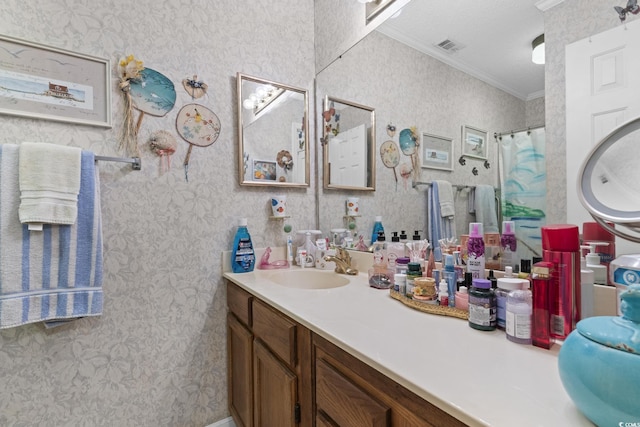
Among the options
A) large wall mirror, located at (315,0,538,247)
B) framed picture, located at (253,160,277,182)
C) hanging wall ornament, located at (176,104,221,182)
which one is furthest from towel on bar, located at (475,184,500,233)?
hanging wall ornament, located at (176,104,221,182)

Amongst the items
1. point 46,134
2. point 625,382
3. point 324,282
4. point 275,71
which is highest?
point 275,71

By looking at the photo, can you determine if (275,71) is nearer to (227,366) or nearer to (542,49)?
(542,49)

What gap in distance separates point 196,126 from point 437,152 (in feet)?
3.69

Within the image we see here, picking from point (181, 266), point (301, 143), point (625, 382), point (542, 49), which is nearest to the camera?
point (625, 382)

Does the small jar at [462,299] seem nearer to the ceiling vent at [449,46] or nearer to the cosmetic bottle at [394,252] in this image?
the cosmetic bottle at [394,252]

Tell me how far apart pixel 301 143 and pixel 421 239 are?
0.93 m

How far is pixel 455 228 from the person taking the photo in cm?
107

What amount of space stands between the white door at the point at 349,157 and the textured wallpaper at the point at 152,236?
475mm

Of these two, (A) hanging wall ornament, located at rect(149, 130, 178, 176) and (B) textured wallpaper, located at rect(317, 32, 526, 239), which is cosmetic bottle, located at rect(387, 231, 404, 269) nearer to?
(B) textured wallpaper, located at rect(317, 32, 526, 239)

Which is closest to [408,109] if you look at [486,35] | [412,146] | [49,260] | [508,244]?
[412,146]

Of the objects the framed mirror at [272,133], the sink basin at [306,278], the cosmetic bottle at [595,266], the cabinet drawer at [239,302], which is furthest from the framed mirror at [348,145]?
the cosmetic bottle at [595,266]

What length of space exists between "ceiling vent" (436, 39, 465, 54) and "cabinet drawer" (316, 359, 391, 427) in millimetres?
1171

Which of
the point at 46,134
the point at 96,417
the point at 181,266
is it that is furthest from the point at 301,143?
the point at 96,417

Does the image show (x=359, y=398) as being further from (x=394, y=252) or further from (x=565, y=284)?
(x=394, y=252)
